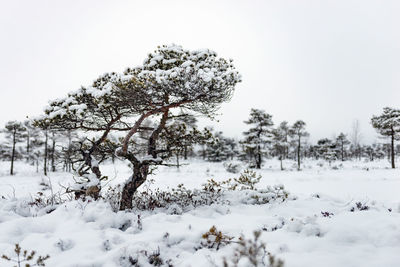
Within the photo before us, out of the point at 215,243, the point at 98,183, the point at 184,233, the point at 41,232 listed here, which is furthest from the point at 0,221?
the point at 215,243

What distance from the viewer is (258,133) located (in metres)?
25.2

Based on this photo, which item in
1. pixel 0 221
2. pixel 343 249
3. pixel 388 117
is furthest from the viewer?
pixel 388 117

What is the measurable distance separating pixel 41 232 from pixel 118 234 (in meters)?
1.33

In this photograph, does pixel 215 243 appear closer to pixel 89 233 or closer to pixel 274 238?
pixel 274 238

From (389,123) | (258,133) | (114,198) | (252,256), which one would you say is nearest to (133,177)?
(114,198)

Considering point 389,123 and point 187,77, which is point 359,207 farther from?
Result: point 389,123

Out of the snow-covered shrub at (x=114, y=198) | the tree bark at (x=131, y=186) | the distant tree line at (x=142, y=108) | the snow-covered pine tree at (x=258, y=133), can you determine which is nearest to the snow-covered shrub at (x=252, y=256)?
the distant tree line at (x=142, y=108)

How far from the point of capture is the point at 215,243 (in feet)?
9.64

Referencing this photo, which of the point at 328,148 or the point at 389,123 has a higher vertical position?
the point at 389,123

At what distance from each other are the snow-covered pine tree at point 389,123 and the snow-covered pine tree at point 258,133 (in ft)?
36.3

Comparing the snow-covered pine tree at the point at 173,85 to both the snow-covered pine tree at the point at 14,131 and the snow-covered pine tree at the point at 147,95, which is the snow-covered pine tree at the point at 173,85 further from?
the snow-covered pine tree at the point at 14,131

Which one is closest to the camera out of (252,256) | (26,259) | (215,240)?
(252,256)

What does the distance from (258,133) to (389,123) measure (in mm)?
13251

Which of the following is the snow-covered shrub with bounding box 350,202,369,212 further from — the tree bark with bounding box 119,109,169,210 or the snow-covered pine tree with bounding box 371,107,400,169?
the snow-covered pine tree with bounding box 371,107,400,169
